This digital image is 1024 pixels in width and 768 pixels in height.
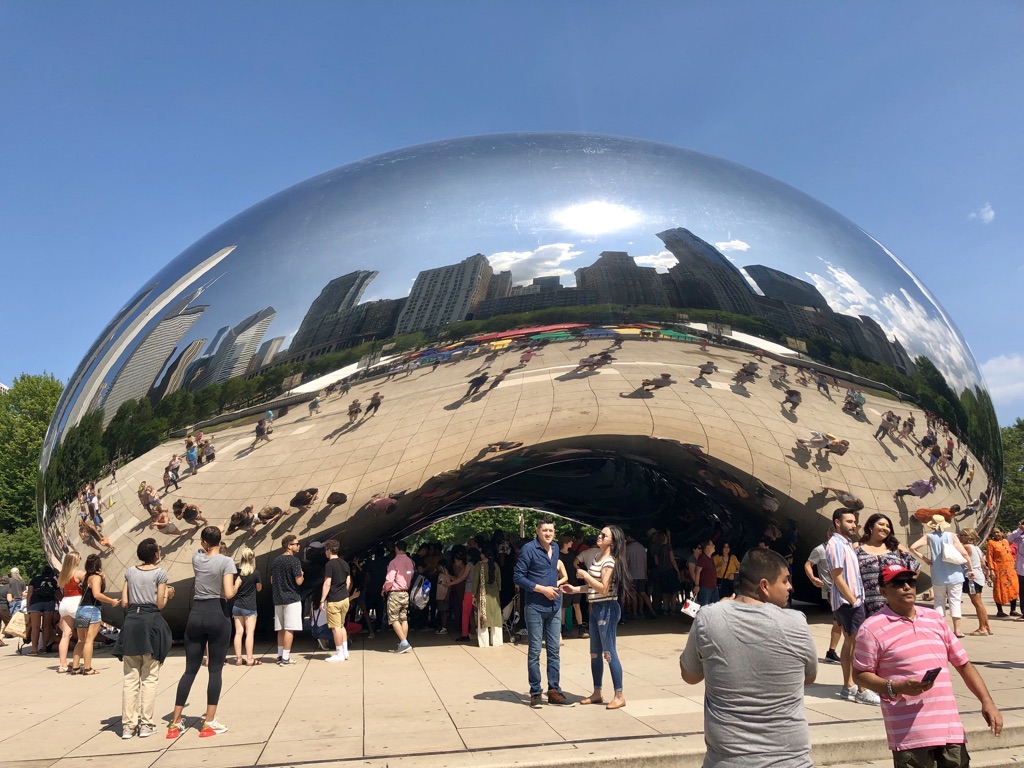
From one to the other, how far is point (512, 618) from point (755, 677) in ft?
26.2

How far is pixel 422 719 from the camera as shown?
5.20 metres

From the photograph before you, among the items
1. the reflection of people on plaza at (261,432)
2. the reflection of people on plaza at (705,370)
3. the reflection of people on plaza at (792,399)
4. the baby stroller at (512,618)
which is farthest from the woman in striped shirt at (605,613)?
the baby stroller at (512,618)

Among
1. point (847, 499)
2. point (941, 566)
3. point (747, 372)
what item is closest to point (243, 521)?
point (747, 372)

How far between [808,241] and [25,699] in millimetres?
8077

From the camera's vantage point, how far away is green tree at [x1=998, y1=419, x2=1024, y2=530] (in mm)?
51875

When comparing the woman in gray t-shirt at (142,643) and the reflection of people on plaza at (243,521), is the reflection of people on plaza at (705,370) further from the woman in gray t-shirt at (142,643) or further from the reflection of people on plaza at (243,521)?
the woman in gray t-shirt at (142,643)

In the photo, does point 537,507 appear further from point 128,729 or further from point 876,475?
point 128,729

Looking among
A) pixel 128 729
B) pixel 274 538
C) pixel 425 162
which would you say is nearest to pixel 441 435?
pixel 274 538

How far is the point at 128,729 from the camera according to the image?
497cm

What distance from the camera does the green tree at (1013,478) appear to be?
51.9m

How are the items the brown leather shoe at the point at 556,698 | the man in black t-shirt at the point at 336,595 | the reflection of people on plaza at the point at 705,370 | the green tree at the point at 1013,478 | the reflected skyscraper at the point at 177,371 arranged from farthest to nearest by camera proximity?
1. the green tree at the point at 1013,478
2. the man in black t-shirt at the point at 336,595
3. the reflection of people on plaza at the point at 705,370
4. the reflected skyscraper at the point at 177,371
5. the brown leather shoe at the point at 556,698

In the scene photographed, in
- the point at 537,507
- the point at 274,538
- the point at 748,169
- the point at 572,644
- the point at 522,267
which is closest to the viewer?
the point at 522,267

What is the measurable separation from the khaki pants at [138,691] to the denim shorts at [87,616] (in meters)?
3.03

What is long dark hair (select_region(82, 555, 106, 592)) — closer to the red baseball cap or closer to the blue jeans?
the blue jeans
